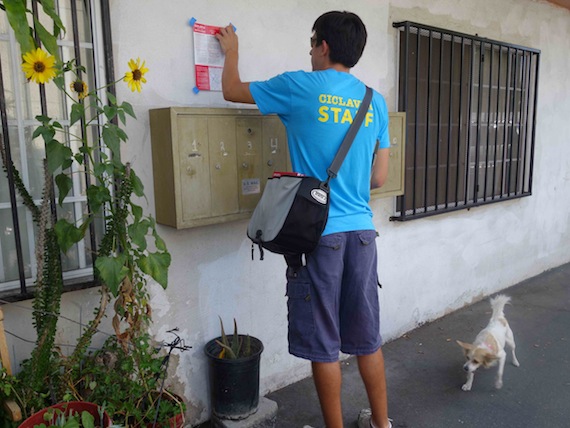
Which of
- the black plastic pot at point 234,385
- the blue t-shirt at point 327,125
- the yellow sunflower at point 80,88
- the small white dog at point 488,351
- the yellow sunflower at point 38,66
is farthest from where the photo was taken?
the small white dog at point 488,351

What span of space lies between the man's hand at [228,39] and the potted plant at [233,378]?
1526 millimetres

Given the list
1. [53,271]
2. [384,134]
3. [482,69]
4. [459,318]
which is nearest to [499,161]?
[482,69]

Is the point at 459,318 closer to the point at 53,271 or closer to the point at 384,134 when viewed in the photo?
the point at 384,134

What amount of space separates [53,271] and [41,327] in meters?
0.23

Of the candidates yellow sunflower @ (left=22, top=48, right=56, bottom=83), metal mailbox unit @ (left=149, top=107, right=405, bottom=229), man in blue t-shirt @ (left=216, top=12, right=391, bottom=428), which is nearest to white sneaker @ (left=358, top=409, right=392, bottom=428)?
man in blue t-shirt @ (left=216, top=12, right=391, bottom=428)

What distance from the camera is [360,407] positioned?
124 inches

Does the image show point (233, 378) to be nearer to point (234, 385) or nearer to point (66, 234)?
Answer: point (234, 385)

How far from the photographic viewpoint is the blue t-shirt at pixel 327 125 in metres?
2.26

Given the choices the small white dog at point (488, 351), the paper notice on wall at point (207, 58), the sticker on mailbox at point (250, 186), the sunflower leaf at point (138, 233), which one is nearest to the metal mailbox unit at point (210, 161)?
the sticker on mailbox at point (250, 186)

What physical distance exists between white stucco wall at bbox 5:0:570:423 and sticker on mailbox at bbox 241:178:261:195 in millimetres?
318

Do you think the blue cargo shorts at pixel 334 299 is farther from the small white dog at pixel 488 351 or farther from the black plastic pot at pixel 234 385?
the small white dog at pixel 488 351

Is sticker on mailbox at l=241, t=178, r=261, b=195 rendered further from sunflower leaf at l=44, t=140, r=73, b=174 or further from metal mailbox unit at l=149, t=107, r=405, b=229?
sunflower leaf at l=44, t=140, r=73, b=174

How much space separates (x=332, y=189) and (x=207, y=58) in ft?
3.44

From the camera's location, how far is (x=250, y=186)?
2764mm
